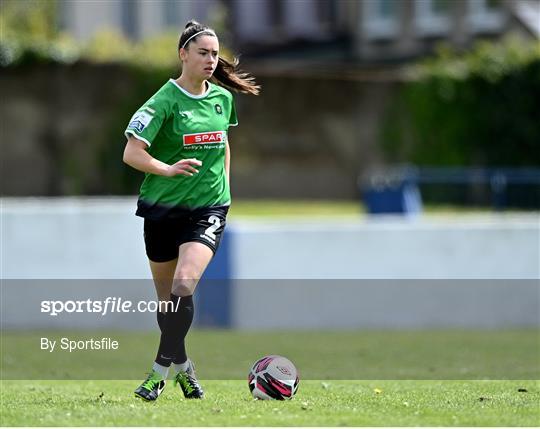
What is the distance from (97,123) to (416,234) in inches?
460

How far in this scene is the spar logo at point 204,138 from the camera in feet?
24.0

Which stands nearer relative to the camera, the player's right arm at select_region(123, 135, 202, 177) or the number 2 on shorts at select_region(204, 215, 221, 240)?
the player's right arm at select_region(123, 135, 202, 177)

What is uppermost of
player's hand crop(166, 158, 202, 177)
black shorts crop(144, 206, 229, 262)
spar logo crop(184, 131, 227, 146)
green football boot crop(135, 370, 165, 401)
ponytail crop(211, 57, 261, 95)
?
ponytail crop(211, 57, 261, 95)

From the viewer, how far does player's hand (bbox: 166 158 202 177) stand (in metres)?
7.18

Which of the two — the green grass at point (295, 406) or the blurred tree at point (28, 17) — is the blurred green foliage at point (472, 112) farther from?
the green grass at point (295, 406)

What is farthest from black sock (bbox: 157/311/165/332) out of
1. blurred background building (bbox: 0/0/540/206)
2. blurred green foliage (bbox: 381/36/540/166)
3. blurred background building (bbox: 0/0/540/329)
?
blurred green foliage (bbox: 381/36/540/166)

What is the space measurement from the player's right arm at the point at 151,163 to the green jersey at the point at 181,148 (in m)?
0.08

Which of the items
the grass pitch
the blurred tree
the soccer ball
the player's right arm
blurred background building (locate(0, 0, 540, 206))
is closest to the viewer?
the grass pitch

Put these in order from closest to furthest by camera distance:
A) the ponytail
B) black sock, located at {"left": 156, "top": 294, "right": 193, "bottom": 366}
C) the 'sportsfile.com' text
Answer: black sock, located at {"left": 156, "top": 294, "right": 193, "bottom": 366} < the ponytail < the 'sportsfile.com' text

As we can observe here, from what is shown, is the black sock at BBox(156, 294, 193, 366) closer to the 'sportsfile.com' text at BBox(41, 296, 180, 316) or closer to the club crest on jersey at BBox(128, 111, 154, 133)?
the club crest on jersey at BBox(128, 111, 154, 133)

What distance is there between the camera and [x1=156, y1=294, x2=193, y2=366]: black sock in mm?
7312

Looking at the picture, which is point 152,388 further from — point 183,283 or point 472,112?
point 472,112

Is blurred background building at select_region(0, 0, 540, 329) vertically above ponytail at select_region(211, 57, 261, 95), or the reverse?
ponytail at select_region(211, 57, 261, 95)

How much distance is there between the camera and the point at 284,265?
13711mm
